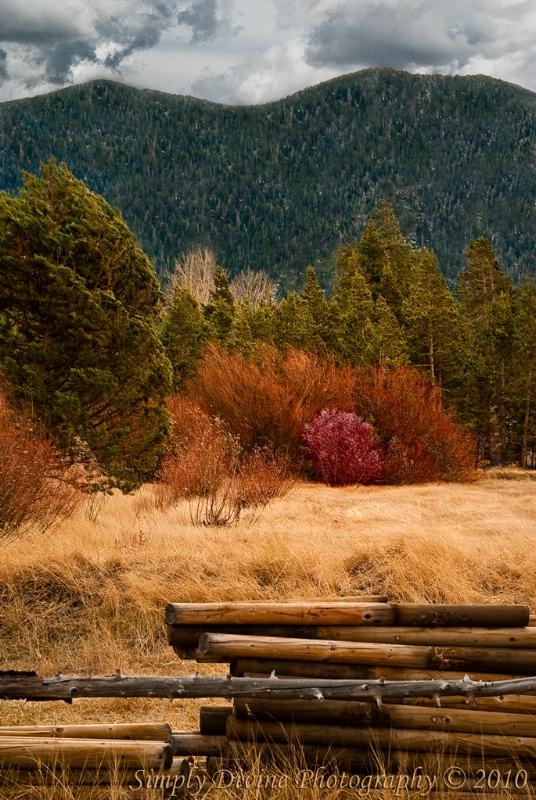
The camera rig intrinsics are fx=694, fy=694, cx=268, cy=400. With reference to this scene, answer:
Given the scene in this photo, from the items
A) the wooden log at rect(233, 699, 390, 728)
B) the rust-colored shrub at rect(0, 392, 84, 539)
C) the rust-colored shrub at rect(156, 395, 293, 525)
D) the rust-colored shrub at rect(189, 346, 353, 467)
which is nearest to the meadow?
the rust-colored shrub at rect(0, 392, 84, 539)

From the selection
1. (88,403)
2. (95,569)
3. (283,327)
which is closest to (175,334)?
(283,327)

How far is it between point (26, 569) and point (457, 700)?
5.51 m

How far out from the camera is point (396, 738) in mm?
3535

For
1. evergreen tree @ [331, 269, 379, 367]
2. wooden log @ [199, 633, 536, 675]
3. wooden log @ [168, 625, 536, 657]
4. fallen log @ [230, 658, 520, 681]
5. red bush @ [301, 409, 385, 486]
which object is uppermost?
evergreen tree @ [331, 269, 379, 367]

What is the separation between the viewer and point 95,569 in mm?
7855

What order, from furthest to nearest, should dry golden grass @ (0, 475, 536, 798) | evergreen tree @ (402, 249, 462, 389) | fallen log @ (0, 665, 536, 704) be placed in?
evergreen tree @ (402, 249, 462, 389) < dry golden grass @ (0, 475, 536, 798) < fallen log @ (0, 665, 536, 704)

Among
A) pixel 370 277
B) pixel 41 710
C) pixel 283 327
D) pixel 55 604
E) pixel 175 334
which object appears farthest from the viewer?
pixel 370 277

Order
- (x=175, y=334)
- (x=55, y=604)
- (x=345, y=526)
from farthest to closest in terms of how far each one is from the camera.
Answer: (x=175, y=334)
(x=345, y=526)
(x=55, y=604)

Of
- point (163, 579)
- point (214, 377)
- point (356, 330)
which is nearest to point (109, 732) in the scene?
point (163, 579)

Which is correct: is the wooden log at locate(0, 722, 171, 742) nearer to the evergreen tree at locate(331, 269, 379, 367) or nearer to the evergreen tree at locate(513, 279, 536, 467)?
the evergreen tree at locate(331, 269, 379, 367)

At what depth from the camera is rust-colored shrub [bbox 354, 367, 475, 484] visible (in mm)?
24312

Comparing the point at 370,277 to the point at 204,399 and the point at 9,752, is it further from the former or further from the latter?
the point at 9,752

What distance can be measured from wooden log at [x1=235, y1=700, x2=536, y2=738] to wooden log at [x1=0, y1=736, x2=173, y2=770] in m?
0.50

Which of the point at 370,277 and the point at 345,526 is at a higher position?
the point at 370,277
